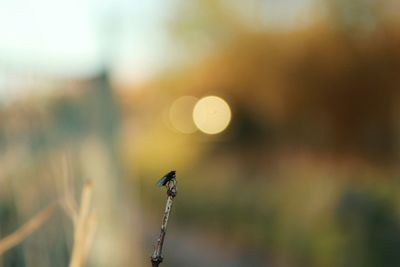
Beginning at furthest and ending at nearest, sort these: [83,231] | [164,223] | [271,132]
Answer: [271,132]
[83,231]
[164,223]

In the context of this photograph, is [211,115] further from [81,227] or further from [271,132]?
[81,227]

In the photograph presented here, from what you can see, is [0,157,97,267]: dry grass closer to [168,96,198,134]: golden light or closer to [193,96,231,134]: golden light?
[193,96,231,134]: golden light

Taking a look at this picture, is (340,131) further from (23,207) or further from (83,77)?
(23,207)

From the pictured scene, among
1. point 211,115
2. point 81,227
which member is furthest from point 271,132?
point 81,227

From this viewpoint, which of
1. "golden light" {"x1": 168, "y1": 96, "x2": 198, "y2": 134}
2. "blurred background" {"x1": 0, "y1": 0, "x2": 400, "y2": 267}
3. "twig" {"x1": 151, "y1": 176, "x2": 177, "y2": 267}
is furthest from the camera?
"golden light" {"x1": 168, "y1": 96, "x2": 198, "y2": 134}

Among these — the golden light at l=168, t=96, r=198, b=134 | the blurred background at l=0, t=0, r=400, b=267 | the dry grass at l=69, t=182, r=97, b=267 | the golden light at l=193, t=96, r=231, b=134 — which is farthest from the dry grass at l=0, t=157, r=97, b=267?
the golden light at l=168, t=96, r=198, b=134

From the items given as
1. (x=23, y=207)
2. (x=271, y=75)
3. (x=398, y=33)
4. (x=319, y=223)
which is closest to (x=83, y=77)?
(x=23, y=207)

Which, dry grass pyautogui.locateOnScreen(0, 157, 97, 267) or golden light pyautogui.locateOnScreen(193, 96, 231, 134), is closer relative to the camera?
dry grass pyautogui.locateOnScreen(0, 157, 97, 267)
